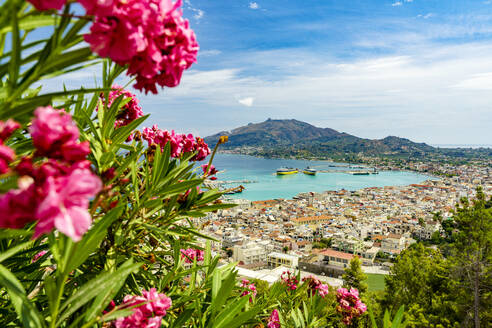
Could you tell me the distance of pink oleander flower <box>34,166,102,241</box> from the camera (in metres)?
0.34

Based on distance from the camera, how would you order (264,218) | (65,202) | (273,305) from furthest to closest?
1. (264,218)
2. (273,305)
3. (65,202)

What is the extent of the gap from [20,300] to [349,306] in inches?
127

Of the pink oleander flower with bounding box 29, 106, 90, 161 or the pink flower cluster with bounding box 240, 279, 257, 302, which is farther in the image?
the pink flower cluster with bounding box 240, 279, 257, 302

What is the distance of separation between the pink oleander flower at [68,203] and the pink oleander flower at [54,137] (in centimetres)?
4

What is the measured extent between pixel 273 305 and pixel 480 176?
87.1 metres

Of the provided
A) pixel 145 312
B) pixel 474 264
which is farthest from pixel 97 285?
pixel 474 264

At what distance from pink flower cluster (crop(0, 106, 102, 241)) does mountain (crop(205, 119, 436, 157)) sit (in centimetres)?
10829

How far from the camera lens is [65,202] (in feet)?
1.18

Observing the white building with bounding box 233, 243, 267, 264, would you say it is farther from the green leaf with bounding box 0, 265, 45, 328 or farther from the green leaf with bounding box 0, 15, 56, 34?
the green leaf with bounding box 0, 15, 56, 34

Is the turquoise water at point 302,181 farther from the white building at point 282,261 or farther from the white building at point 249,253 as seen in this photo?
the white building at point 282,261

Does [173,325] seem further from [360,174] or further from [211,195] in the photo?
[360,174]

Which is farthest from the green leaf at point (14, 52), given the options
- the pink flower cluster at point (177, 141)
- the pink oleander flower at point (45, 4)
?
the pink flower cluster at point (177, 141)

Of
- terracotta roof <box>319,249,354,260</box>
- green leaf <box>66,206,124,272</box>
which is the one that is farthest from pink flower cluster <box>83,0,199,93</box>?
terracotta roof <box>319,249,354,260</box>

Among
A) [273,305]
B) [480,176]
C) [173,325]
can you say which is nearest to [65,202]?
[173,325]
